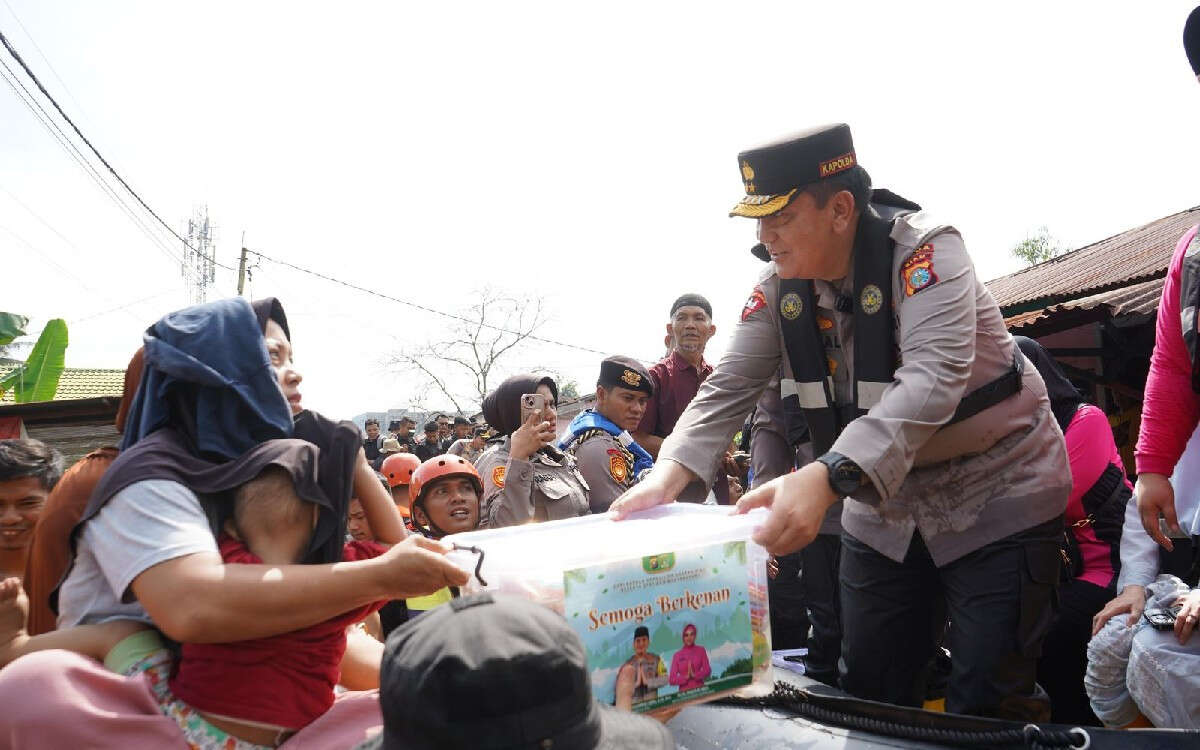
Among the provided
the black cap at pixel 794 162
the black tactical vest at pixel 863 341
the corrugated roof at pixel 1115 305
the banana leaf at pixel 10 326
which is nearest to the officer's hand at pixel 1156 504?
the black tactical vest at pixel 863 341

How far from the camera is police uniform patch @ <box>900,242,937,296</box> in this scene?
6.65 feet

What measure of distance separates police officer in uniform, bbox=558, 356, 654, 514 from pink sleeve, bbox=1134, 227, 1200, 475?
224cm

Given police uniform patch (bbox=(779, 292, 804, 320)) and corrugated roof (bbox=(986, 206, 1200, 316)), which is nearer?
police uniform patch (bbox=(779, 292, 804, 320))

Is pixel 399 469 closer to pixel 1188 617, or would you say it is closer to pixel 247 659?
pixel 247 659

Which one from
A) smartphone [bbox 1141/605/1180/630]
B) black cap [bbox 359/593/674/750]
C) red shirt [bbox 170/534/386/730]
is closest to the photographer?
black cap [bbox 359/593/674/750]

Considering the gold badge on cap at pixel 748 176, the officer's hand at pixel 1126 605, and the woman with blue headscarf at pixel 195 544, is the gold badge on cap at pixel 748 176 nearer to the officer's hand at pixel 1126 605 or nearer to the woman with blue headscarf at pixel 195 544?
the woman with blue headscarf at pixel 195 544

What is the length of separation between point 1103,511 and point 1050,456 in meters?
1.35

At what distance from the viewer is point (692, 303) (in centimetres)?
518

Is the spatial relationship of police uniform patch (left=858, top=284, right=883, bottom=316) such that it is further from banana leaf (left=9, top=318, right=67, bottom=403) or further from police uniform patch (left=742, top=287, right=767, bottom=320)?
banana leaf (left=9, top=318, right=67, bottom=403)

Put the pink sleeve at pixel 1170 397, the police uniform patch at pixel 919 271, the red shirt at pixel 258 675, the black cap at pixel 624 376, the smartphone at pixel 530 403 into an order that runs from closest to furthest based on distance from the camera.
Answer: the red shirt at pixel 258 675 < the police uniform patch at pixel 919 271 < the pink sleeve at pixel 1170 397 < the smartphone at pixel 530 403 < the black cap at pixel 624 376

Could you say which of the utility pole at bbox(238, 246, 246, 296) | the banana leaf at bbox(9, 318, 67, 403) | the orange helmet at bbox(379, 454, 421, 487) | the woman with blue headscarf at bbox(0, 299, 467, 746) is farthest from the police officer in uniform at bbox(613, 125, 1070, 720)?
the utility pole at bbox(238, 246, 246, 296)

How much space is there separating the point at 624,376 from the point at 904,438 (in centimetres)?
259

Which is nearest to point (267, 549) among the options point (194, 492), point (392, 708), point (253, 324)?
point (194, 492)

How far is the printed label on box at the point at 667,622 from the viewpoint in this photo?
1.46m
